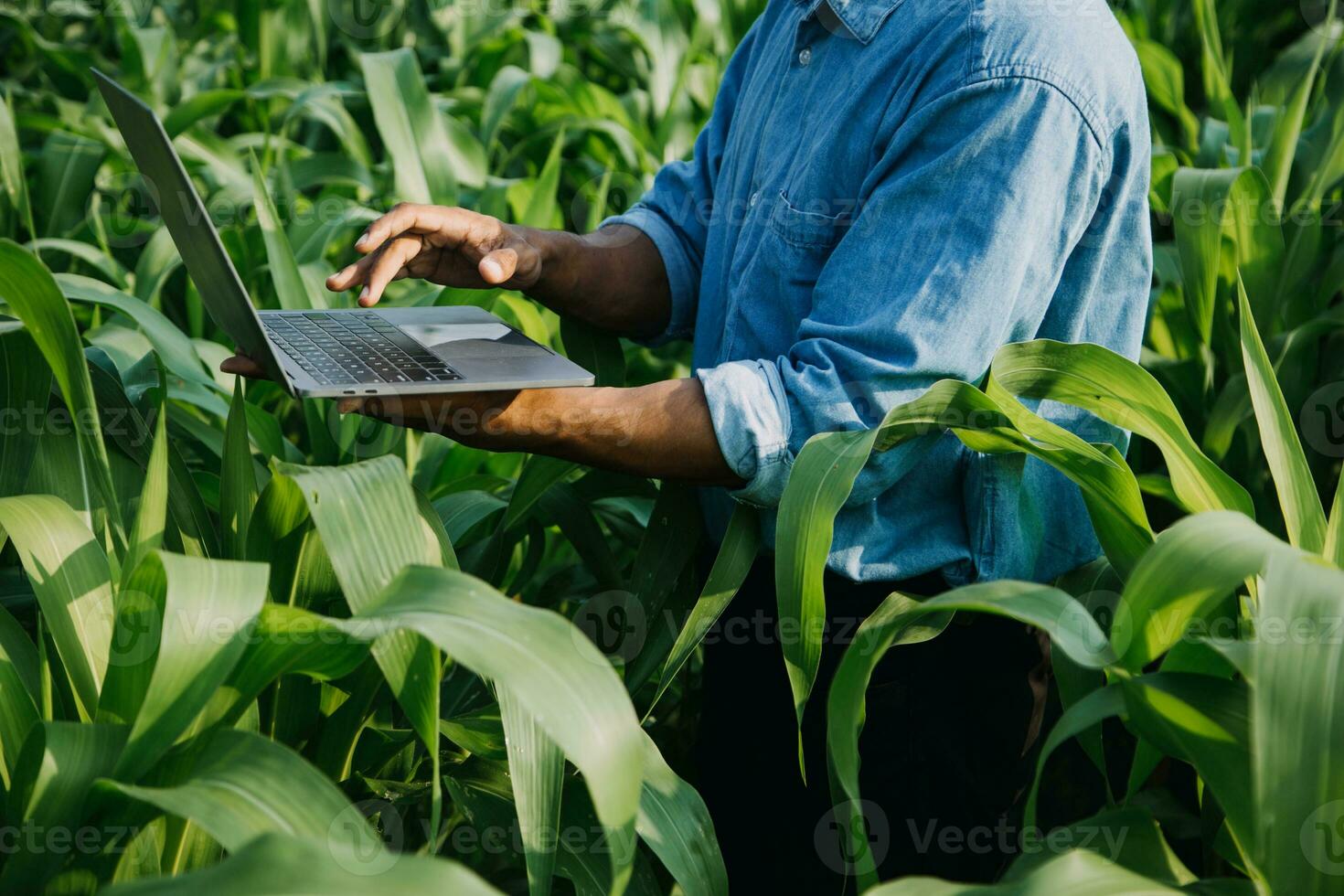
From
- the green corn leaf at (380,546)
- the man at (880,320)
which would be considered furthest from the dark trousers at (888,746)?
the green corn leaf at (380,546)

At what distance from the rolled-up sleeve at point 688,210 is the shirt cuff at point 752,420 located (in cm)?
37

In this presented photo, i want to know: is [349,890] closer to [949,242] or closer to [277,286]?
[949,242]

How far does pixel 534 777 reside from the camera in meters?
0.75

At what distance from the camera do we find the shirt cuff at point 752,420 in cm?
85

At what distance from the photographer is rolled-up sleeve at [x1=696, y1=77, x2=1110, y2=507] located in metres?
0.82

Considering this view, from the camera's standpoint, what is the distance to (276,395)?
138 cm

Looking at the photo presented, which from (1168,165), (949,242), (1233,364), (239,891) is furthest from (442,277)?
(1168,165)

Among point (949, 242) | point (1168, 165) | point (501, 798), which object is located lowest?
point (501, 798)

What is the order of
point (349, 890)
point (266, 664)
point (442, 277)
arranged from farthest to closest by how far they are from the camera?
point (442, 277)
point (266, 664)
point (349, 890)

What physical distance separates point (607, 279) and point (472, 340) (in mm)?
257

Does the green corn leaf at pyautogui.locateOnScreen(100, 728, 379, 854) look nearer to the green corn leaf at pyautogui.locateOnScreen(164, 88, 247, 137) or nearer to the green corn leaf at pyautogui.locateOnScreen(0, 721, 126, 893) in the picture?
the green corn leaf at pyautogui.locateOnScreen(0, 721, 126, 893)

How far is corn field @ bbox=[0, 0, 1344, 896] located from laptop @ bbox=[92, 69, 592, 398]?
7cm

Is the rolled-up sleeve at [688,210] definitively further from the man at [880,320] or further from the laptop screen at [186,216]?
the laptop screen at [186,216]

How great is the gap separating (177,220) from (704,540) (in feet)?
1.72
